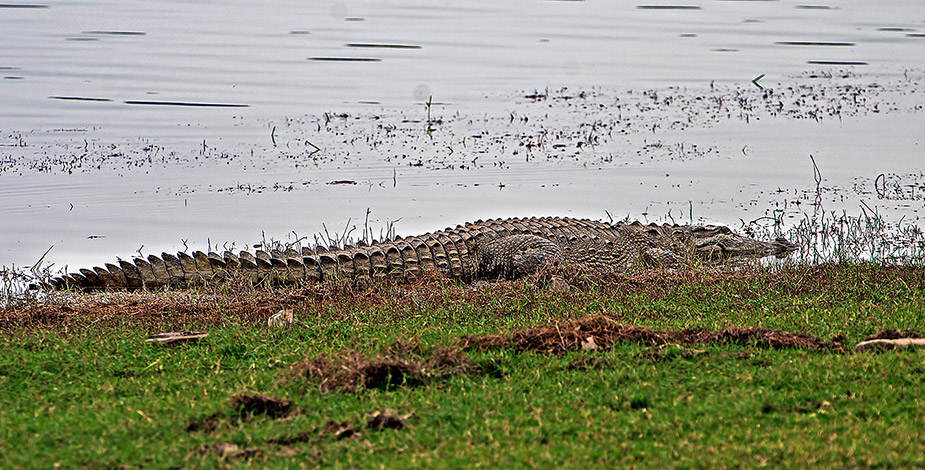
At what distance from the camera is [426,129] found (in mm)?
16875

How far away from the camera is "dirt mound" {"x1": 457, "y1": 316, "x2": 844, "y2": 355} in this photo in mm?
5684

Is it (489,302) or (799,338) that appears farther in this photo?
(489,302)

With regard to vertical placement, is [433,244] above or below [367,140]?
below

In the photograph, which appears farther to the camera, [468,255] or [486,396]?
[468,255]

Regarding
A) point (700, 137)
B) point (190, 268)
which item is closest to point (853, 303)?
point (190, 268)

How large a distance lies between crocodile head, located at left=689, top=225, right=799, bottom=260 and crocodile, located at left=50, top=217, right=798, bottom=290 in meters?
0.01

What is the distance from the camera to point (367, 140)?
16047 mm

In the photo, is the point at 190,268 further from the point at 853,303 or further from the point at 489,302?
the point at 853,303

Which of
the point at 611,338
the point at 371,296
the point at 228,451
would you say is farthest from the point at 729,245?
the point at 228,451

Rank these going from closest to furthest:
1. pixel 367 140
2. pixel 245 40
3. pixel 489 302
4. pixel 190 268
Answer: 1. pixel 489 302
2. pixel 190 268
3. pixel 367 140
4. pixel 245 40

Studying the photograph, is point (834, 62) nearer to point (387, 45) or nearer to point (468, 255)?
point (387, 45)

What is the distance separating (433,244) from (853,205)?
5.71 meters

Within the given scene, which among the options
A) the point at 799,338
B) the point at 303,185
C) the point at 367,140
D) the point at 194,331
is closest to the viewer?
the point at 799,338

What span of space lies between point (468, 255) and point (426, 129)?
282 inches
